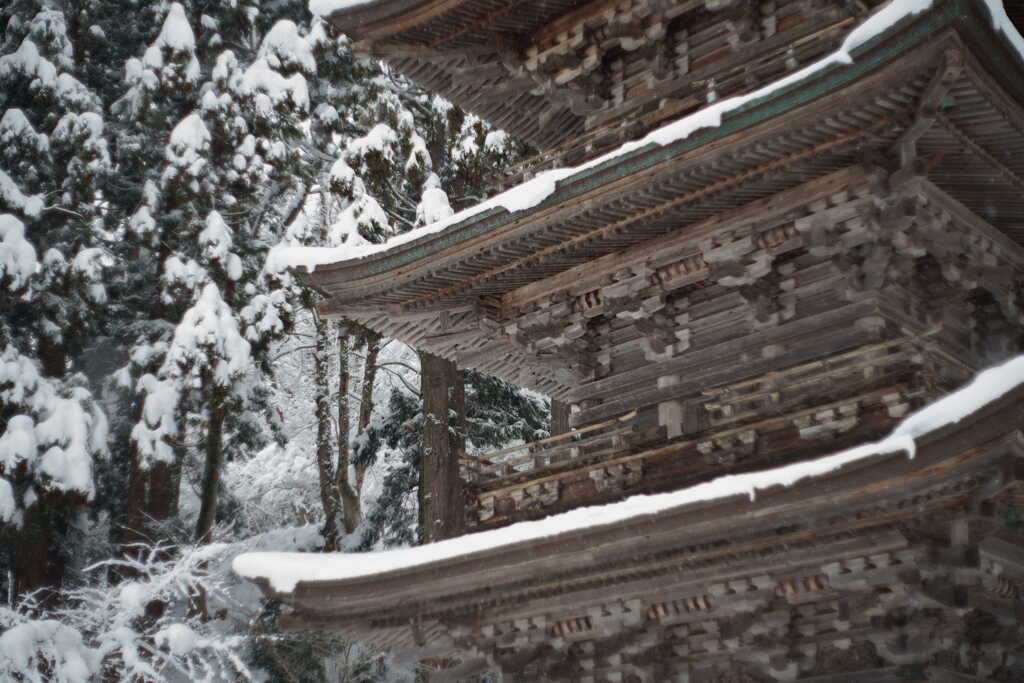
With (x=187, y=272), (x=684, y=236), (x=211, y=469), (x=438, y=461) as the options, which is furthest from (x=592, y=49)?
(x=211, y=469)

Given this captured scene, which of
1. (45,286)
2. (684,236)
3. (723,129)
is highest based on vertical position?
(45,286)

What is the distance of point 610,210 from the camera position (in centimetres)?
845

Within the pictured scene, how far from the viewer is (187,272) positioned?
1875cm

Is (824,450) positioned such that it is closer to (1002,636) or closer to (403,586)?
(1002,636)

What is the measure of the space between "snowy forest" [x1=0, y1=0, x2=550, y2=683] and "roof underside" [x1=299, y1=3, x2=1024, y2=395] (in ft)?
21.4

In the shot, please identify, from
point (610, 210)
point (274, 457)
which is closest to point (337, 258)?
point (610, 210)

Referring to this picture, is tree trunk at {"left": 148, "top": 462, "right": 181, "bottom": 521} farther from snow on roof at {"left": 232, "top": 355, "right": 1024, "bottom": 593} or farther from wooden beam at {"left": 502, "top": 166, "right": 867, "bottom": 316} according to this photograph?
wooden beam at {"left": 502, "top": 166, "right": 867, "bottom": 316}

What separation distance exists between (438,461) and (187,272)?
20.1ft

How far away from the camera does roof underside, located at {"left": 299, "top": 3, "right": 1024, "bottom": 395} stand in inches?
267

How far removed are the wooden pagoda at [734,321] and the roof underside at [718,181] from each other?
0.02 m

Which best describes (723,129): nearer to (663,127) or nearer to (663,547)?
(663,127)

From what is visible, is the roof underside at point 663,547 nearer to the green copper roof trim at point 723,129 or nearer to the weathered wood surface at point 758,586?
the weathered wood surface at point 758,586

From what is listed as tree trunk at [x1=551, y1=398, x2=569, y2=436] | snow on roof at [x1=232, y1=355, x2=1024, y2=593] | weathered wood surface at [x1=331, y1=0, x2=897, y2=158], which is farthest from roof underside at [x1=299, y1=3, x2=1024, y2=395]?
tree trunk at [x1=551, y1=398, x2=569, y2=436]

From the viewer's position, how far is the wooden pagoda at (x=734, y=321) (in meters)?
6.66
